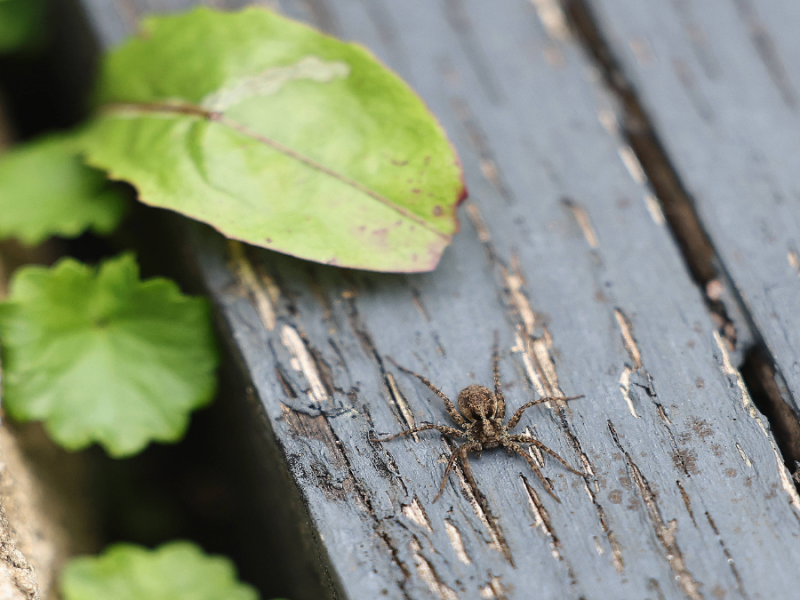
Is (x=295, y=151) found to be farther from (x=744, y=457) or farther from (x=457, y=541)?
(x=744, y=457)

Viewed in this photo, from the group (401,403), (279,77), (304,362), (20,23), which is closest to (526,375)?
(401,403)

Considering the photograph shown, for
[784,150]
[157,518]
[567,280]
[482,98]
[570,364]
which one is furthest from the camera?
[157,518]

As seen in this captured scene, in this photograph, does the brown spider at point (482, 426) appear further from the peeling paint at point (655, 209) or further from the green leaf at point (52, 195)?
the green leaf at point (52, 195)

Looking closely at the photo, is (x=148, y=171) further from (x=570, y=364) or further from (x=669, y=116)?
(x=669, y=116)

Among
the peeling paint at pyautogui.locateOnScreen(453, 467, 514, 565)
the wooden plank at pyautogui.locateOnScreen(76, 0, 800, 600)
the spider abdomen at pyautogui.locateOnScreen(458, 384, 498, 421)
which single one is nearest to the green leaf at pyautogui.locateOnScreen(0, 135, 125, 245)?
the wooden plank at pyautogui.locateOnScreen(76, 0, 800, 600)

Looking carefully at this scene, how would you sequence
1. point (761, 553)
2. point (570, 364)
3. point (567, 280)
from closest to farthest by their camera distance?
1. point (761, 553)
2. point (570, 364)
3. point (567, 280)

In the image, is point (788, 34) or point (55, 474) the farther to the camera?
point (788, 34)

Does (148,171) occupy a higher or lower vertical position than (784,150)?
lower

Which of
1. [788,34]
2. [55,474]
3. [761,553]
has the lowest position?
[55,474]

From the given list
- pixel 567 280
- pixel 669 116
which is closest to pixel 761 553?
pixel 567 280
